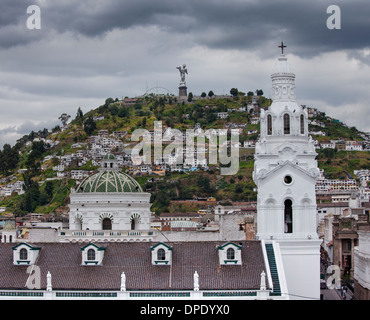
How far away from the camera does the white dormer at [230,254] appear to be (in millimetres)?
41906

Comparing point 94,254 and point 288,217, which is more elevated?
point 288,217

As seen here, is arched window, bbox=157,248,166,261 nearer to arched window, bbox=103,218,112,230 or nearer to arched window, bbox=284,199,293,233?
arched window, bbox=284,199,293,233

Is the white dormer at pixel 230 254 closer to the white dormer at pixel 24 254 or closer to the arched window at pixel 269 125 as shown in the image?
the arched window at pixel 269 125

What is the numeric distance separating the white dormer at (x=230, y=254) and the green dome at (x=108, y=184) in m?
26.7

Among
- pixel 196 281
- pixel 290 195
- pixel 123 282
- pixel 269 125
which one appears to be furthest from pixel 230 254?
pixel 269 125

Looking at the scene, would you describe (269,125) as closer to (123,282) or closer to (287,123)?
(287,123)

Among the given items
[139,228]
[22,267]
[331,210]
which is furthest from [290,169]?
[331,210]

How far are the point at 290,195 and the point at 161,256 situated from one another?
10.1 meters

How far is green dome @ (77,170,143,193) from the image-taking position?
67562mm

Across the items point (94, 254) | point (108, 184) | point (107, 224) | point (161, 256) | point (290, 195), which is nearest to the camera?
point (161, 256)

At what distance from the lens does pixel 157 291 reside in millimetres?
39969

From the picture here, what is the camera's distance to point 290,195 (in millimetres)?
48125
